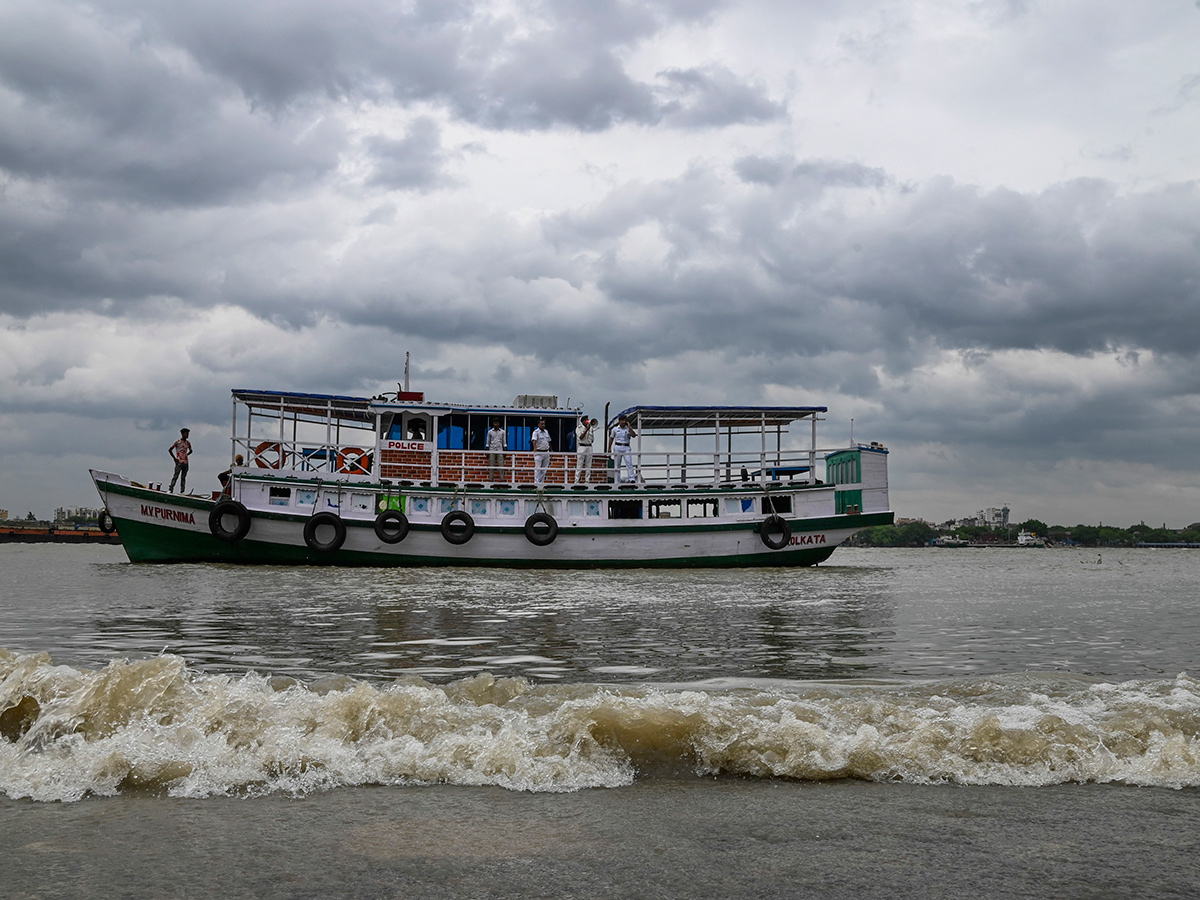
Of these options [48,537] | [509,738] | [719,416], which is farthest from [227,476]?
[48,537]

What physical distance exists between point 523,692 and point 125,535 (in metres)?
20.9

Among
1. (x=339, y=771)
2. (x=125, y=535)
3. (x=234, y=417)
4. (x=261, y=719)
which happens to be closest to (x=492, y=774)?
(x=339, y=771)

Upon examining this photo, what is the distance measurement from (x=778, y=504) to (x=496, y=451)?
292 inches

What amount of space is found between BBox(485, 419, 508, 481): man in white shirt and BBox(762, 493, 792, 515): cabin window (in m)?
6.78

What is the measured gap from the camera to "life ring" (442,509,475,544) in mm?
21734

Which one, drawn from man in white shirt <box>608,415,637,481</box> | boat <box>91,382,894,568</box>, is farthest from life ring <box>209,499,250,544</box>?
man in white shirt <box>608,415,637,481</box>

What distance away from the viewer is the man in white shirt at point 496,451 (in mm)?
22984

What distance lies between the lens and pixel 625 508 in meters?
23.1

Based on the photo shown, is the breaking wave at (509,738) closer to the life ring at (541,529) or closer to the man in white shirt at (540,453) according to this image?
the life ring at (541,529)

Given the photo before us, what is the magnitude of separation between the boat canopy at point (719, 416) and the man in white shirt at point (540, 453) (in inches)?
88.7

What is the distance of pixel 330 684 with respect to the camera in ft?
14.9

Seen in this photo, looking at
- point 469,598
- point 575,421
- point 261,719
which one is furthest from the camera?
→ point 575,421

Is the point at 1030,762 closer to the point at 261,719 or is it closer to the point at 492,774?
the point at 492,774

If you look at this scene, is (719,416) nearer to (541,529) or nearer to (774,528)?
(774,528)
